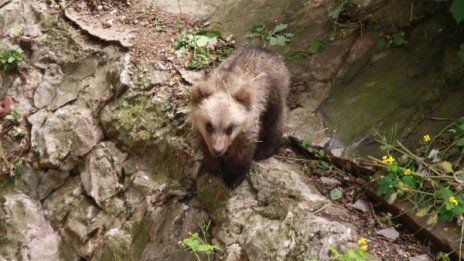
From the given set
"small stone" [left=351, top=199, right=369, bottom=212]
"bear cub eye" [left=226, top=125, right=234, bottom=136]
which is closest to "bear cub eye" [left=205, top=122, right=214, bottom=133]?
"bear cub eye" [left=226, top=125, right=234, bottom=136]

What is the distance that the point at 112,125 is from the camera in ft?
18.9

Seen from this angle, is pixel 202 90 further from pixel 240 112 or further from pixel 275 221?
pixel 275 221

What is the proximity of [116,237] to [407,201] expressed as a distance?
2.86 metres

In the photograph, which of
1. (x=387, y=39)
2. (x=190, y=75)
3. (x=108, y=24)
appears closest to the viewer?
(x=387, y=39)

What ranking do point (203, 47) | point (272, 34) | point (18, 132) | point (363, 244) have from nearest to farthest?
point (363, 244), point (272, 34), point (203, 47), point (18, 132)

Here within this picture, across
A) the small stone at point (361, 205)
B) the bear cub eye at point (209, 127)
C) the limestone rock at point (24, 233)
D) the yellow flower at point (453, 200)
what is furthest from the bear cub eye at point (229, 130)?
the limestone rock at point (24, 233)

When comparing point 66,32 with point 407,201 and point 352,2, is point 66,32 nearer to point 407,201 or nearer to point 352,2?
point 352,2

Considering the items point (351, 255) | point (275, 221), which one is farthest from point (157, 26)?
point (351, 255)

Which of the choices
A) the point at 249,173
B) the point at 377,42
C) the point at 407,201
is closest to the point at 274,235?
the point at 249,173

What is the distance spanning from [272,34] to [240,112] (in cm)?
184

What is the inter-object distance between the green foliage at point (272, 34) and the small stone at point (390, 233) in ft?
8.27

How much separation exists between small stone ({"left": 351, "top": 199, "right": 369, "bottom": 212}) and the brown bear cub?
0.92m

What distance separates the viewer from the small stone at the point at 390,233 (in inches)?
153

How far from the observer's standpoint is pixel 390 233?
12.9 feet
